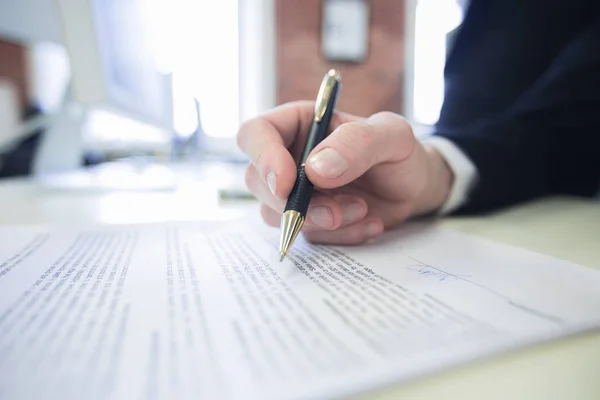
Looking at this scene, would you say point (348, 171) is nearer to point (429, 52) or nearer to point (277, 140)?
point (277, 140)

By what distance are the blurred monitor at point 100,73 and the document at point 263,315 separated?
36cm

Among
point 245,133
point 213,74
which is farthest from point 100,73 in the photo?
point 213,74

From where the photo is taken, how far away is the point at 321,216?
321 millimetres

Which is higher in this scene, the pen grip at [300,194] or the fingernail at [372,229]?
the pen grip at [300,194]

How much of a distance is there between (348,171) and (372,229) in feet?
0.23

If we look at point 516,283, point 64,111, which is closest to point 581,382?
point 516,283

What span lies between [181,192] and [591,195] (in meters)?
0.65

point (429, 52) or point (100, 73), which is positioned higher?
point (429, 52)

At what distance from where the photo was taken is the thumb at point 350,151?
284 millimetres

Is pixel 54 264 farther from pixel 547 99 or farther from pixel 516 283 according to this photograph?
pixel 547 99

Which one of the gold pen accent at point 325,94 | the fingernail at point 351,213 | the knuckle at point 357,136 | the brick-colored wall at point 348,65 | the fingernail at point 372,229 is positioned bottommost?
the fingernail at point 372,229

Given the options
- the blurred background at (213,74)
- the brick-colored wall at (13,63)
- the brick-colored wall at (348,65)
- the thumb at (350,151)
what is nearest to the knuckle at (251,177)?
the thumb at (350,151)

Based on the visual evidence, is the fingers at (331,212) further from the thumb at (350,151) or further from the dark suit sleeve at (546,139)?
the dark suit sleeve at (546,139)

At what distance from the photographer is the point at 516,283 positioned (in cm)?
22
